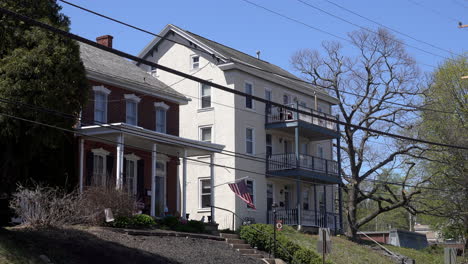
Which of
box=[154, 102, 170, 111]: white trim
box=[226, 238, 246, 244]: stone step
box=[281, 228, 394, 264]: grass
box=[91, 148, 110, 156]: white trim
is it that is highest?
box=[154, 102, 170, 111]: white trim

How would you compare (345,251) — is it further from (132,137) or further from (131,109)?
(132,137)

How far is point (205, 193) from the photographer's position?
1523 inches

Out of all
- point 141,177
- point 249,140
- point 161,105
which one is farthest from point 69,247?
point 249,140

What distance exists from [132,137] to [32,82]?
860cm

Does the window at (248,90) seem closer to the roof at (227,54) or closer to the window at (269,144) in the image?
the roof at (227,54)

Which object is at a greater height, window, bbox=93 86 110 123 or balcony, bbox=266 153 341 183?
window, bbox=93 86 110 123

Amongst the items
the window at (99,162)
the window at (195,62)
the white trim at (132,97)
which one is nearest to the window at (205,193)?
the window at (195,62)

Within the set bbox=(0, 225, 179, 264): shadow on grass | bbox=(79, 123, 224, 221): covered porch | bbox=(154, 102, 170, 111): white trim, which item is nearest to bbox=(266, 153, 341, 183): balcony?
bbox=(79, 123, 224, 221): covered porch

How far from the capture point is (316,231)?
3894cm

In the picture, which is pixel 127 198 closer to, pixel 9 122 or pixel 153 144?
pixel 153 144

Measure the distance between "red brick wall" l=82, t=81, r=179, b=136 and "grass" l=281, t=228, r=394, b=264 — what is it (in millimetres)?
7624

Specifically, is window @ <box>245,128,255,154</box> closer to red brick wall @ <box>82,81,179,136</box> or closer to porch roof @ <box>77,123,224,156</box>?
red brick wall @ <box>82,81,179,136</box>

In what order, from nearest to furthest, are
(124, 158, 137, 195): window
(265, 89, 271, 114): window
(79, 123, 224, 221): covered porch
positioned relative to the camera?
(79, 123, 224, 221): covered porch, (124, 158, 137, 195): window, (265, 89, 271, 114): window

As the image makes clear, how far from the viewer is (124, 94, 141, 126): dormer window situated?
31997 mm
